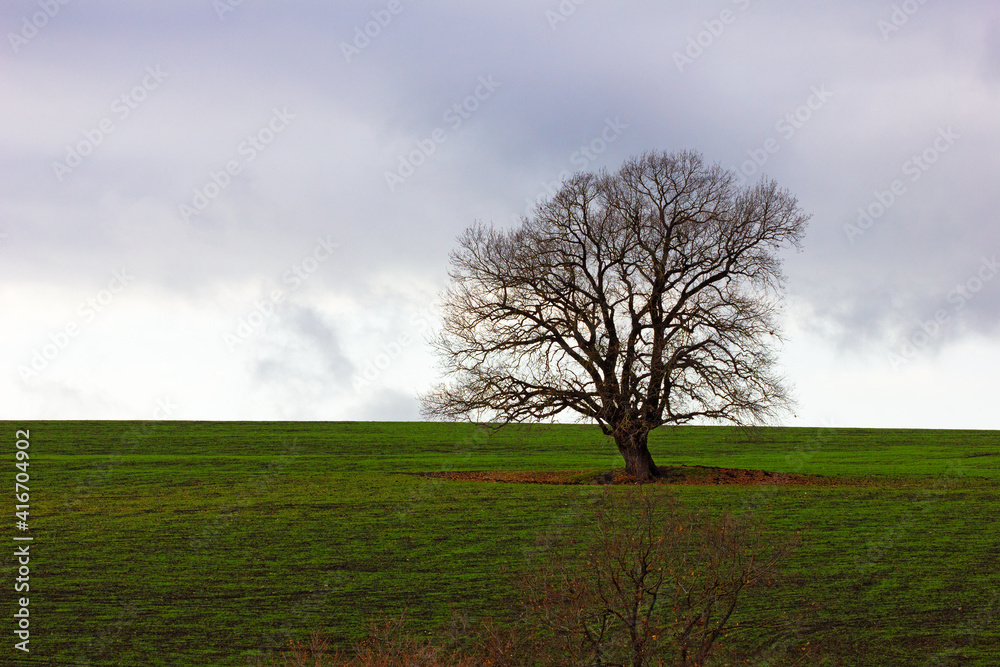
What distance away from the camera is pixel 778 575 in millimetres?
21469

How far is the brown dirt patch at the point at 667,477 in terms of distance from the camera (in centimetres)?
3552

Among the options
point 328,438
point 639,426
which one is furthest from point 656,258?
point 328,438

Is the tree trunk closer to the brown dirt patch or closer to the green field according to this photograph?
the brown dirt patch

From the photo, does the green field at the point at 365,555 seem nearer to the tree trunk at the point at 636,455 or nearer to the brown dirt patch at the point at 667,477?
the brown dirt patch at the point at 667,477

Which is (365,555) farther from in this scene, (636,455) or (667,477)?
(667,477)

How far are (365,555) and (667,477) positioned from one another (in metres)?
16.8

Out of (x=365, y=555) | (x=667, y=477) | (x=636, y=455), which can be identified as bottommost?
(x=365, y=555)

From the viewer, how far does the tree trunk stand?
35.7 m

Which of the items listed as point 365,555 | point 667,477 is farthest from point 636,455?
point 365,555

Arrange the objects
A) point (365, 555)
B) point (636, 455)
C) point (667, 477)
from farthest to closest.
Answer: point (667, 477)
point (636, 455)
point (365, 555)

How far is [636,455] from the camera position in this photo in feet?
118

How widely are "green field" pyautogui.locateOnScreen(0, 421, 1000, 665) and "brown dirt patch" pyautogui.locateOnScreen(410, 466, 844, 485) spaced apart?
2176 millimetres

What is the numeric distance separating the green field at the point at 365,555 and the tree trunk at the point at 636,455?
405cm

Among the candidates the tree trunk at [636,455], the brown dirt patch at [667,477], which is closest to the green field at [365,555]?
the brown dirt patch at [667,477]
